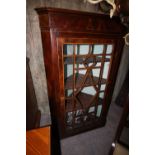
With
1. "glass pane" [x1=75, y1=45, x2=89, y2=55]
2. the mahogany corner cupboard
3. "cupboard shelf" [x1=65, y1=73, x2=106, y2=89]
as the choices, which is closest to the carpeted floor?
the mahogany corner cupboard

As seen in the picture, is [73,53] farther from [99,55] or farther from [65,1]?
[65,1]

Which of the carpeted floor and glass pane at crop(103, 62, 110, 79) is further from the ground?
glass pane at crop(103, 62, 110, 79)

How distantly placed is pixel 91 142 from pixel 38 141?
109 cm

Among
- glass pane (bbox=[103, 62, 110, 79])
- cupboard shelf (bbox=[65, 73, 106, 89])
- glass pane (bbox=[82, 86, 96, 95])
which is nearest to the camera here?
cupboard shelf (bbox=[65, 73, 106, 89])

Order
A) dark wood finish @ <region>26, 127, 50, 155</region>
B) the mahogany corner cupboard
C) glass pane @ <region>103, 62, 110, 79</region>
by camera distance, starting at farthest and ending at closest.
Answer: glass pane @ <region>103, 62, 110, 79</region>, the mahogany corner cupboard, dark wood finish @ <region>26, 127, 50, 155</region>

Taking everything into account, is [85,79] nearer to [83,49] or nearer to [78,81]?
[78,81]

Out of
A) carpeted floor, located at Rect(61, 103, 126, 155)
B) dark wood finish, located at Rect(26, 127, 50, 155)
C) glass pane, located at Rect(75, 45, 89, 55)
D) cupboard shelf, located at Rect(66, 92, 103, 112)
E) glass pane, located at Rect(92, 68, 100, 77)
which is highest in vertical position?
glass pane, located at Rect(75, 45, 89, 55)

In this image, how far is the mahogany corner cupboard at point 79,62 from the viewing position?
1127mm

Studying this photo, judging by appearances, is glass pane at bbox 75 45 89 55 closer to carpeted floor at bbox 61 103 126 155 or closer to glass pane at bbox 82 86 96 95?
glass pane at bbox 82 86 96 95

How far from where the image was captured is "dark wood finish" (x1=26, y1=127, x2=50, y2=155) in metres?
0.65

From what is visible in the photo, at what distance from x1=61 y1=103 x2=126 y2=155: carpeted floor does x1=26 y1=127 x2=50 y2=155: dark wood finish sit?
35.2 inches
